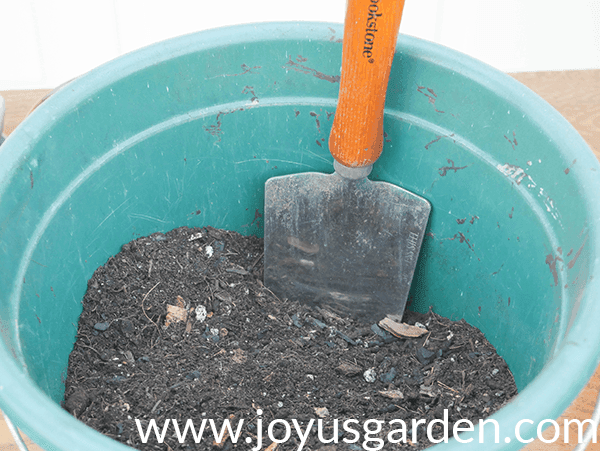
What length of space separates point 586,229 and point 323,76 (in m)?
0.49

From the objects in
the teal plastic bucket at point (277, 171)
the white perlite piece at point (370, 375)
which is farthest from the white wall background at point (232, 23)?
the white perlite piece at point (370, 375)

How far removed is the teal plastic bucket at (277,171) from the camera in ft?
2.41

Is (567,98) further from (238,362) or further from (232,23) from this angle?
(238,362)

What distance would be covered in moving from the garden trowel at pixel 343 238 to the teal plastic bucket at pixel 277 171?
0.17 feet

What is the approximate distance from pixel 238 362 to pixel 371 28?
54cm

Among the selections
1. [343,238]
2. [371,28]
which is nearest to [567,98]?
[343,238]

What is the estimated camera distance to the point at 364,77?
785mm

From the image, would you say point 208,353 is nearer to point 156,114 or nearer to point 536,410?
point 156,114

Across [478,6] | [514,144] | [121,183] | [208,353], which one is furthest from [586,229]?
[478,6]

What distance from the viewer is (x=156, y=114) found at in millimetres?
922

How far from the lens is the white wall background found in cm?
158

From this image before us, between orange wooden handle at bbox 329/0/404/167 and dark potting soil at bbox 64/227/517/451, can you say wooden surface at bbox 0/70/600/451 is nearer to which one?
dark potting soil at bbox 64/227/517/451

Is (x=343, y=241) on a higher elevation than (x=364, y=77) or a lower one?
lower

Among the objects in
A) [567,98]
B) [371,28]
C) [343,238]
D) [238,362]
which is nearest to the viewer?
[371,28]
